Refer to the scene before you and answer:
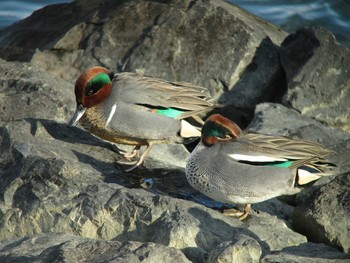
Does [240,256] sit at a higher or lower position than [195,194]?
higher

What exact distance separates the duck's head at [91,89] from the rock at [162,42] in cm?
188

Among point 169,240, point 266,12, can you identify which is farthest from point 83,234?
point 266,12

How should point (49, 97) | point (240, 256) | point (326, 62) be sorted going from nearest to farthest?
point (240, 256), point (49, 97), point (326, 62)

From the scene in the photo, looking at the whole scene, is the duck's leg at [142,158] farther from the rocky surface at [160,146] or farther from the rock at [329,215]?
the rock at [329,215]

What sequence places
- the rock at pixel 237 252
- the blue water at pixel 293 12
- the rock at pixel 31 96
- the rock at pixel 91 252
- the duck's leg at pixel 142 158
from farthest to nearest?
the blue water at pixel 293 12, the rock at pixel 31 96, the duck's leg at pixel 142 158, the rock at pixel 237 252, the rock at pixel 91 252

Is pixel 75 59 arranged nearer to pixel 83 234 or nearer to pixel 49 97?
pixel 49 97

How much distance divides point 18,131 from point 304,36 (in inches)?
158

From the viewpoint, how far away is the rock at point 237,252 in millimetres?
4980

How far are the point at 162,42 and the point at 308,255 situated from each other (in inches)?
172

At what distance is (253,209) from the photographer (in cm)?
660

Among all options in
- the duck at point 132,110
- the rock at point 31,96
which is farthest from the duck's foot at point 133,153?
the rock at point 31,96

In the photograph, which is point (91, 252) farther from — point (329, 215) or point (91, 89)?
A: point (91, 89)

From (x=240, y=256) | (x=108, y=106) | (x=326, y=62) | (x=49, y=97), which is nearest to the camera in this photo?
(x=240, y=256)

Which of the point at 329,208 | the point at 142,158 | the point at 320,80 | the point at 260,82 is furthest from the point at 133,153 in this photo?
the point at 320,80
